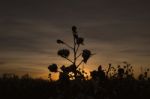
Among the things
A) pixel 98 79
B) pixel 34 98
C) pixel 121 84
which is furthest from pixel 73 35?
pixel 34 98

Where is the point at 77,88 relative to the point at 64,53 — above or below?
below

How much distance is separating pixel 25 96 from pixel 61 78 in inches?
599

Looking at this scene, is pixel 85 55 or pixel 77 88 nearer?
pixel 85 55

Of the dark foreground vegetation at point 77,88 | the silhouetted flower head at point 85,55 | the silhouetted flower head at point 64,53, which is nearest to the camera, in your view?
the silhouetted flower head at point 64,53

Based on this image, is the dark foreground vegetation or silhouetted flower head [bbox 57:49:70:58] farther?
the dark foreground vegetation

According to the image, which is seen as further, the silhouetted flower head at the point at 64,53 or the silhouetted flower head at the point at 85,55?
the silhouetted flower head at the point at 85,55

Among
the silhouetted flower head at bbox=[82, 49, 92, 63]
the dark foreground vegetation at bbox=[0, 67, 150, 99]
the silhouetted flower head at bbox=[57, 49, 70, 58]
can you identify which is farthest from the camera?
the dark foreground vegetation at bbox=[0, 67, 150, 99]

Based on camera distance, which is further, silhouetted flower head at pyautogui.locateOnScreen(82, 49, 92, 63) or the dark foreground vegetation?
the dark foreground vegetation

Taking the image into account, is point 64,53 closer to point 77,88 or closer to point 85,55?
point 85,55

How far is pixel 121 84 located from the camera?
1922cm

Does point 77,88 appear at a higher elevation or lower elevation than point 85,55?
lower

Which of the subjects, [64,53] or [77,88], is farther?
[77,88]

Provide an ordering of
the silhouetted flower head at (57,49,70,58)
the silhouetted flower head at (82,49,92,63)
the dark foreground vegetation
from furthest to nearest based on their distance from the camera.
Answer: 1. the dark foreground vegetation
2. the silhouetted flower head at (82,49,92,63)
3. the silhouetted flower head at (57,49,70,58)

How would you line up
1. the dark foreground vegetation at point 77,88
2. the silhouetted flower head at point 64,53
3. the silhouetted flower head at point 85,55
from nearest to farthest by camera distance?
the silhouetted flower head at point 64,53
the silhouetted flower head at point 85,55
the dark foreground vegetation at point 77,88
